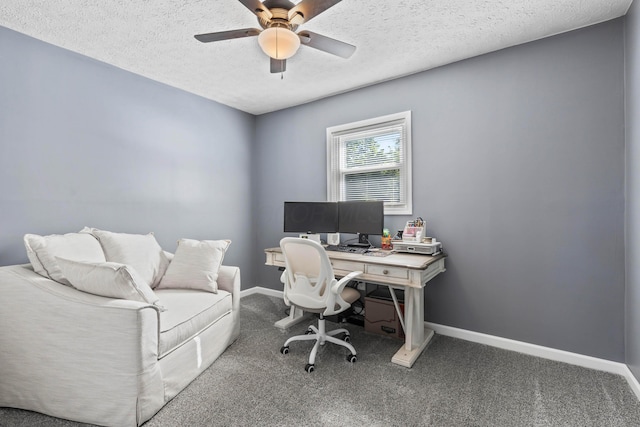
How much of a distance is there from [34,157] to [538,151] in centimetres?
403

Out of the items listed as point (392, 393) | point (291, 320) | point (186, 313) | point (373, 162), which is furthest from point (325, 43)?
point (291, 320)

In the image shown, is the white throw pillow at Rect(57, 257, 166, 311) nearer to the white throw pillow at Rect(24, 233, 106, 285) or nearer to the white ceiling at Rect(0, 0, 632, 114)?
the white throw pillow at Rect(24, 233, 106, 285)

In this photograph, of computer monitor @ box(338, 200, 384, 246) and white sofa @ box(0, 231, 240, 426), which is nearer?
white sofa @ box(0, 231, 240, 426)

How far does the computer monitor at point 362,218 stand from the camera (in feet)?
9.45

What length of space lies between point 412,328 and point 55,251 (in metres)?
2.66

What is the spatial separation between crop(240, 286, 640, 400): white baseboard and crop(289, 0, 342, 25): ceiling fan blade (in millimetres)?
2742

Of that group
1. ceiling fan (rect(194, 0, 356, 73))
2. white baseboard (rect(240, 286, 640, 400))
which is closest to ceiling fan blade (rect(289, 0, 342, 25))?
Result: ceiling fan (rect(194, 0, 356, 73))

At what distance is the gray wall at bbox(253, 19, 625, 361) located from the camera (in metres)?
2.11

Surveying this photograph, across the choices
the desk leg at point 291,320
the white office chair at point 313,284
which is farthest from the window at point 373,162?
the desk leg at point 291,320

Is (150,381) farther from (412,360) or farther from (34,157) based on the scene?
(34,157)

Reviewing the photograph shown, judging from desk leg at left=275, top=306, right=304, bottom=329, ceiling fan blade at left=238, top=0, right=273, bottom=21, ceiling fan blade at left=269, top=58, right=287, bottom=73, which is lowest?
desk leg at left=275, top=306, right=304, bottom=329

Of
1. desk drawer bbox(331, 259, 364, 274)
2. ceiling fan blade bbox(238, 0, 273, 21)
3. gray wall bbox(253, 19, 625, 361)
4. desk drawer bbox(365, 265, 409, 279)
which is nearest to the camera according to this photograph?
ceiling fan blade bbox(238, 0, 273, 21)

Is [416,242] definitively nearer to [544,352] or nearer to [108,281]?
[544,352]

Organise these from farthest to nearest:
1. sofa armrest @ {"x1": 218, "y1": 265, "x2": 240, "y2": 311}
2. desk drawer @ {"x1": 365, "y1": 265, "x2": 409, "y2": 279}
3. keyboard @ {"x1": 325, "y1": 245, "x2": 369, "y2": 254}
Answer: keyboard @ {"x1": 325, "y1": 245, "x2": 369, "y2": 254}, sofa armrest @ {"x1": 218, "y1": 265, "x2": 240, "y2": 311}, desk drawer @ {"x1": 365, "y1": 265, "x2": 409, "y2": 279}
